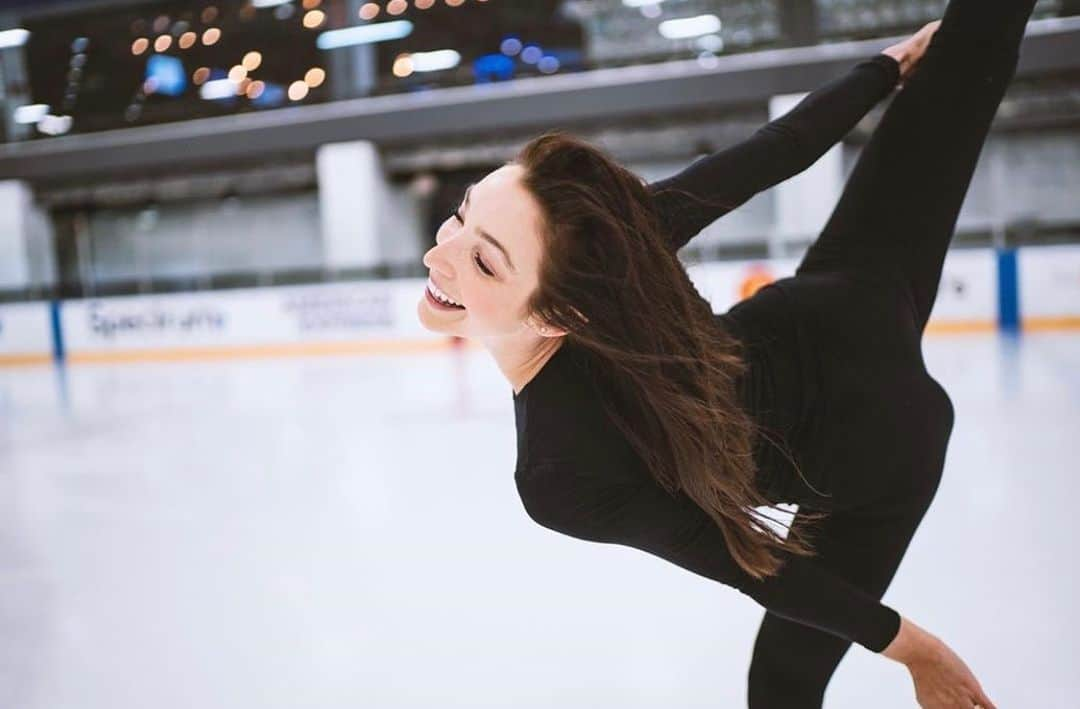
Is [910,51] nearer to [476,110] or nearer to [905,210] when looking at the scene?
[905,210]

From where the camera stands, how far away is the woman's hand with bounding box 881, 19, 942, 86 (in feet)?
4.67

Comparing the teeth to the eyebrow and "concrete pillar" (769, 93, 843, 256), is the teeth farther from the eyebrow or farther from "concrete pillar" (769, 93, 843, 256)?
"concrete pillar" (769, 93, 843, 256)

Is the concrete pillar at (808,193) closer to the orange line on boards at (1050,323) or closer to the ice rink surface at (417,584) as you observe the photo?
the orange line on boards at (1050,323)

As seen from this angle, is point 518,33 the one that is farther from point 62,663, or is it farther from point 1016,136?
point 62,663

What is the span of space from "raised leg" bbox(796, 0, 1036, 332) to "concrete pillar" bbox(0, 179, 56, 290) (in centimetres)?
1681

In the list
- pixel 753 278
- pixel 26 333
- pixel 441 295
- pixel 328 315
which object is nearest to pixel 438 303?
pixel 441 295

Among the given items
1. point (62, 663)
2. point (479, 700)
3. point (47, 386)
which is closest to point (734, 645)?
point (479, 700)

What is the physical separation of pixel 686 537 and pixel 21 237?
57.0 ft

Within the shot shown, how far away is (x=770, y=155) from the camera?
1.30 m

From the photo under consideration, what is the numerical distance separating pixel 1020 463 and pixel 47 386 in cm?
890

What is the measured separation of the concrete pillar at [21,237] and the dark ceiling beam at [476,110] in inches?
17.8

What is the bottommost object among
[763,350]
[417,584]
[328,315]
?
[328,315]

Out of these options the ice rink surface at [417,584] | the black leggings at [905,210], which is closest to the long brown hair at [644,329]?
the black leggings at [905,210]

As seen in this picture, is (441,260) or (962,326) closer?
(441,260)
